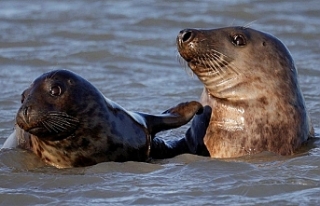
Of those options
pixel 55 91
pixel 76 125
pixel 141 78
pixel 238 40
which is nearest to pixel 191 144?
→ pixel 238 40

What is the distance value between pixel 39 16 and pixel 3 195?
11.4 m

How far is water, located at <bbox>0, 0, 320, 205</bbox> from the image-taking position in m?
8.11

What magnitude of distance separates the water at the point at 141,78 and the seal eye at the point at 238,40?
97 centimetres

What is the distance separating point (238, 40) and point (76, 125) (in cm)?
163

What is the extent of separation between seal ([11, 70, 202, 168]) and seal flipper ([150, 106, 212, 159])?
0.90ft

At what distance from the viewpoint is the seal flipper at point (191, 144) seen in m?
9.52

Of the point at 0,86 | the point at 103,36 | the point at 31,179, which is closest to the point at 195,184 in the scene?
the point at 31,179

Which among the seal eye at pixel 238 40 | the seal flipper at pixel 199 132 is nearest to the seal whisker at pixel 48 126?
the seal flipper at pixel 199 132

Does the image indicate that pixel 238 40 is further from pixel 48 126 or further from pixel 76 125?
pixel 48 126

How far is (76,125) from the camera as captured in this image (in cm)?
873

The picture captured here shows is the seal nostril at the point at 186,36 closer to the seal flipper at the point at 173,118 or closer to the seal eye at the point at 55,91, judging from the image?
the seal flipper at the point at 173,118

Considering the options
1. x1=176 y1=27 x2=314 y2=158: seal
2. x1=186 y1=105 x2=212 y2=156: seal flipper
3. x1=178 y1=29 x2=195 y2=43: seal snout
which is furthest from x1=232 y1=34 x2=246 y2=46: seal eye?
x1=186 y1=105 x2=212 y2=156: seal flipper

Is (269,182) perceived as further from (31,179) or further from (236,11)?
(236,11)

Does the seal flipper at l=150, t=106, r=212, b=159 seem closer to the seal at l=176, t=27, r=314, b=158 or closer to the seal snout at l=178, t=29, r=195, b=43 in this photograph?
the seal at l=176, t=27, r=314, b=158
